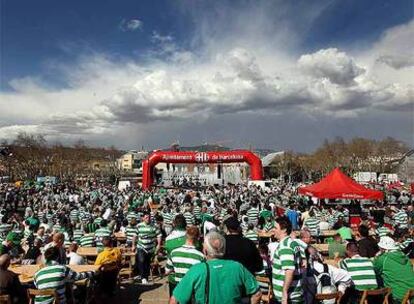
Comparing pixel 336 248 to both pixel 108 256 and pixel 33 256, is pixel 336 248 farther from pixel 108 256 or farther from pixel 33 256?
pixel 33 256

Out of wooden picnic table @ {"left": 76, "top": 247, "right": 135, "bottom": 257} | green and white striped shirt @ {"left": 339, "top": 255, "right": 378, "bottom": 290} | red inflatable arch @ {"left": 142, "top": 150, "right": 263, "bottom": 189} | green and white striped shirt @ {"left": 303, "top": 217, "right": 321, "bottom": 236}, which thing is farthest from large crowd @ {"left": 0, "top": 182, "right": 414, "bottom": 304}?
red inflatable arch @ {"left": 142, "top": 150, "right": 263, "bottom": 189}

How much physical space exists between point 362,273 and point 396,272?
1.67 feet

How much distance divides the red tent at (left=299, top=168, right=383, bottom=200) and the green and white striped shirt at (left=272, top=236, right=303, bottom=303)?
11120 mm

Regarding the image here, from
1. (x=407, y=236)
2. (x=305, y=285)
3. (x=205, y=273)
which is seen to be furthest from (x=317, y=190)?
(x=205, y=273)

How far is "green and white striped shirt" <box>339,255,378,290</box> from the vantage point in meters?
5.67

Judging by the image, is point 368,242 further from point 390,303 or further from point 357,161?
point 357,161

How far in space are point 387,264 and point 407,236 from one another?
475 cm

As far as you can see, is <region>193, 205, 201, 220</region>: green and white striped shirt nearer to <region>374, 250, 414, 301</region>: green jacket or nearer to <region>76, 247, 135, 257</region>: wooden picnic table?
<region>76, 247, 135, 257</region>: wooden picnic table

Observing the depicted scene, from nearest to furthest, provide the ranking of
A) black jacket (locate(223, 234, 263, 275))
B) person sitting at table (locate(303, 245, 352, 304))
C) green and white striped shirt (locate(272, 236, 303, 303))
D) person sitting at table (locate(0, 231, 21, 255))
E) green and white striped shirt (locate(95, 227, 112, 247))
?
green and white striped shirt (locate(272, 236, 303, 303))
black jacket (locate(223, 234, 263, 275))
person sitting at table (locate(303, 245, 352, 304))
person sitting at table (locate(0, 231, 21, 255))
green and white striped shirt (locate(95, 227, 112, 247))

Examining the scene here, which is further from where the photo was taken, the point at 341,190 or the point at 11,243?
the point at 341,190

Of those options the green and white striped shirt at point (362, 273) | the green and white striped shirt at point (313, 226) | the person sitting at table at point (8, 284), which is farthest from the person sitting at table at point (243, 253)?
the green and white striped shirt at point (313, 226)

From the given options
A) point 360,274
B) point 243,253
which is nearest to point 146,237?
point 360,274

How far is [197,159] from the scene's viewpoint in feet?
111

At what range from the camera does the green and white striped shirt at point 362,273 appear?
5.67 m
